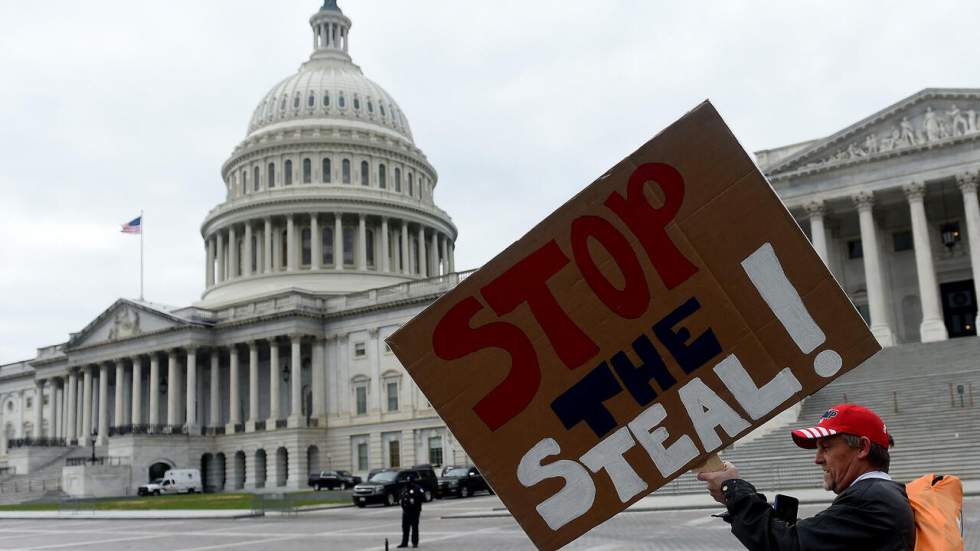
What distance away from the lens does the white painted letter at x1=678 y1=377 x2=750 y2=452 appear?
17.7 feet

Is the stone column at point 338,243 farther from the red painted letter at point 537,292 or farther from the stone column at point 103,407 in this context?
the red painted letter at point 537,292

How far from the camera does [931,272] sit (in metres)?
57.6

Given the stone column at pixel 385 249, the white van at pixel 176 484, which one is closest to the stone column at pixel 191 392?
the white van at pixel 176 484

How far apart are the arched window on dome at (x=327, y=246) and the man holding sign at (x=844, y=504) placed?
98690 millimetres

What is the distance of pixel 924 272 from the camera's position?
57.4m

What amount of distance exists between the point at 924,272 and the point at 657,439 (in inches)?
2242

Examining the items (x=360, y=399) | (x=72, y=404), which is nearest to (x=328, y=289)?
(x=360, y=399)

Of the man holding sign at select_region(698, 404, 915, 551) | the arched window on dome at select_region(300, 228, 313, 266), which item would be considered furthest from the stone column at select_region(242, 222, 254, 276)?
the man holding sign at select_region(698, 404, 915, 551)

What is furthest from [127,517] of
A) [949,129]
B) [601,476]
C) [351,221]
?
[351,221]

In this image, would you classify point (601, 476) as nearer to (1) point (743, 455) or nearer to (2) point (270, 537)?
(2) point (270, 537)

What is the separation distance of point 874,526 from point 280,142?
10706 cm

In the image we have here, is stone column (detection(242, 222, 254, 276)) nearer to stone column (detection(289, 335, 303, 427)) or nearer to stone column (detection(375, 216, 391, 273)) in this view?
stone column (detection(375, 216, 391, 273))

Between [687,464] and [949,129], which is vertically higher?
[949,129]

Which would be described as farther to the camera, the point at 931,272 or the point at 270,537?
the point at 931,272
